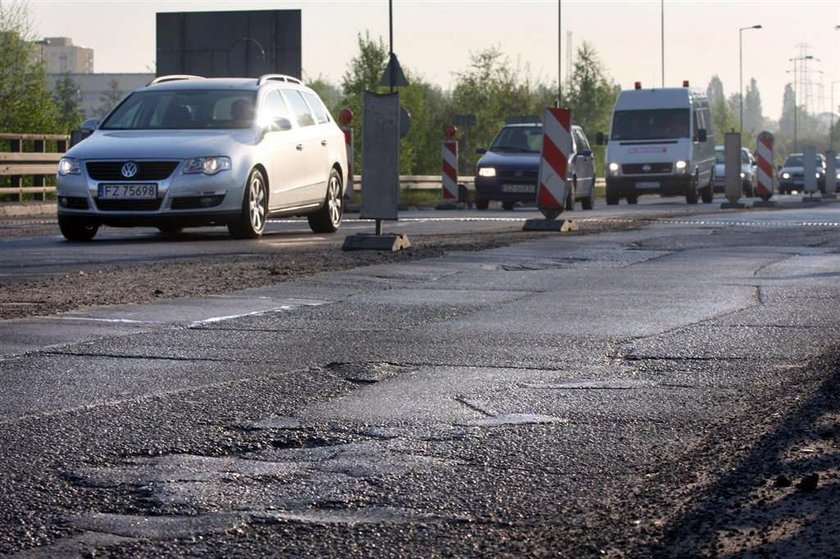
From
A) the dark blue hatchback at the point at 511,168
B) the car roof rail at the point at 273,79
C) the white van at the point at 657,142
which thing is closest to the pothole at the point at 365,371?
the car roof rail at the point at 273,79

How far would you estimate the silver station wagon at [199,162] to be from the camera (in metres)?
15.8

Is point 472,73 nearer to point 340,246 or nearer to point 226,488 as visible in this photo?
point 340,246

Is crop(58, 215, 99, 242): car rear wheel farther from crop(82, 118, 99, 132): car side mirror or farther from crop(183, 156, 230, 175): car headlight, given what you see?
crop(82, 118, 99, 132): car side mirror

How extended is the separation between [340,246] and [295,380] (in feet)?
30.2

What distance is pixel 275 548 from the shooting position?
363 centimetres

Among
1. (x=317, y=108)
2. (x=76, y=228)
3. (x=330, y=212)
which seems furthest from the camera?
(x=317, y=108)

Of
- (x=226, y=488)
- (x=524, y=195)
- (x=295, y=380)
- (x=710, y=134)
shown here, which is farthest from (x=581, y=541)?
(x=710, y=134)

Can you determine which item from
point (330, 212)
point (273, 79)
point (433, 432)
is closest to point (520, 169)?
point (330, 212)

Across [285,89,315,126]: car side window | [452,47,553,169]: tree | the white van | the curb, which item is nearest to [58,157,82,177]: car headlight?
[285,89,315,126]: car side window

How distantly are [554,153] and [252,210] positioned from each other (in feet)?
13.8

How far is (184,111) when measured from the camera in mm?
17000

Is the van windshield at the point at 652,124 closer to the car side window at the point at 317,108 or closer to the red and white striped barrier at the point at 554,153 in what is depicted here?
the red and white striped barrier at the point at 554,153

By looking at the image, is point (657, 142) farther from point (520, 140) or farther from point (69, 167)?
point (69, 167)

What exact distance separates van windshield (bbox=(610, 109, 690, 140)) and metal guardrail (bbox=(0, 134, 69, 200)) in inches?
539
